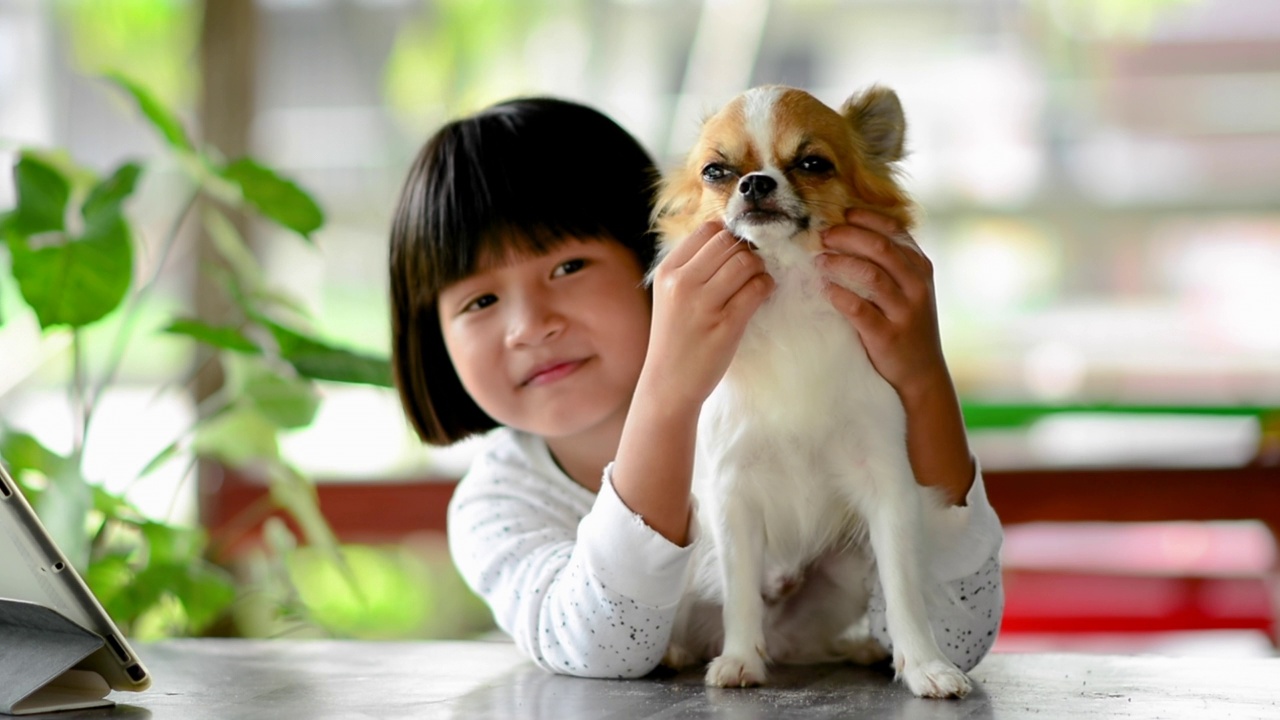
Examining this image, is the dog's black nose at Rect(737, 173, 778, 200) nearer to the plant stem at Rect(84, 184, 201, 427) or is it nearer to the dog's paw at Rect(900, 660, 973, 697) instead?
the dog's paw at Rect(900, 660, 973, 697)

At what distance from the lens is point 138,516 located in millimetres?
2076

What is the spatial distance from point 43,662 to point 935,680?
77 centimetres

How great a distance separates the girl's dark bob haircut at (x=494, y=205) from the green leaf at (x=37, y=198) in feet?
2.10

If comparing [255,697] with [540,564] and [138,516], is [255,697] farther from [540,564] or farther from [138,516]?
[138,516]

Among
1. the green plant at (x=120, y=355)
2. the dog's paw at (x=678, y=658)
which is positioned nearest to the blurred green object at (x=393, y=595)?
the green plant at (x=120, y=355)

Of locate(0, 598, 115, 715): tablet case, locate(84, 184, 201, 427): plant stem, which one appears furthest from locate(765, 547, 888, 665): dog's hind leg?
locate(84, 184, 201, 427): plant stem

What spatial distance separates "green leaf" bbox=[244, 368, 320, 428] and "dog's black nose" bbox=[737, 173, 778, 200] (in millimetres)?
1077

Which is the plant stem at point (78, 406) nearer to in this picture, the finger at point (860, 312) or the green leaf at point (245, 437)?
the green leaf at point (245, 437)

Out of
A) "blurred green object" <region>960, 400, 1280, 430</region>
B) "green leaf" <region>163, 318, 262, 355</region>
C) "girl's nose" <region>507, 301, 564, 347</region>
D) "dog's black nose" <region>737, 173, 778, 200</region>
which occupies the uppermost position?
"dog's black nose" <region>737, 173, 778, 200</region>

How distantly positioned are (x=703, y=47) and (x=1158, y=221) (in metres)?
1.94

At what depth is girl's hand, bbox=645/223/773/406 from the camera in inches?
43.0

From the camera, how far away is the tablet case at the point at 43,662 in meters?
1.03

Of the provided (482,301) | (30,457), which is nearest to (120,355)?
(30,457)

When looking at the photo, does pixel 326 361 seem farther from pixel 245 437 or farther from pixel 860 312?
pixel 860 312
